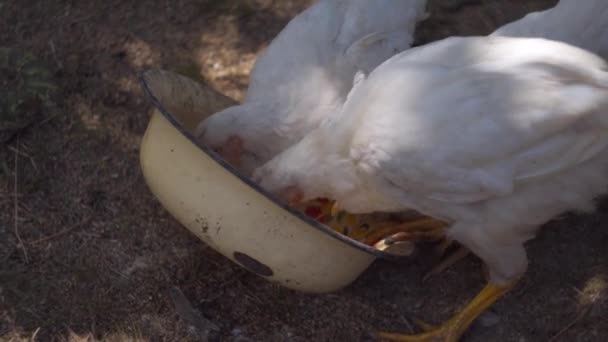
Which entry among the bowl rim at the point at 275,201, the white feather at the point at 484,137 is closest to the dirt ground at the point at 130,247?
the white feather at the point at 484,137

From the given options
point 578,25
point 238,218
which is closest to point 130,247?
point 238,218

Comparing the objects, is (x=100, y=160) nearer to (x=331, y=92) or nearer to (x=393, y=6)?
(x=331, y=92)

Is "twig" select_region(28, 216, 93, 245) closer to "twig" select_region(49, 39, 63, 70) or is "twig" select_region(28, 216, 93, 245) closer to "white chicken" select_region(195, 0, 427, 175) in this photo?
"white chicken" select_region(195, 0, 427, 175)

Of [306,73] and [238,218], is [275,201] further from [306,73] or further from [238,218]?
[306,73]

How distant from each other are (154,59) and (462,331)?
Answer: 191 centimetres

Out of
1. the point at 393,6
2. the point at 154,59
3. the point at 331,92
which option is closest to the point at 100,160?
the point at 154,59

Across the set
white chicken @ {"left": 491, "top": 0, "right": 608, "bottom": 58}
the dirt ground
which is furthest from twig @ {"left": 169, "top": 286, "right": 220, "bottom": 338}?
white chicken @ {"left": 491, "top": 0, "right": 608, "bottom": 58}

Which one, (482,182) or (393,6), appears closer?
(482,182)

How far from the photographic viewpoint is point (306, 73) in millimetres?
2951

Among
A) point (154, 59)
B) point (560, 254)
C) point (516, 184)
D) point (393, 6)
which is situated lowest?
point (560, 254)

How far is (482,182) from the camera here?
7.49 ft

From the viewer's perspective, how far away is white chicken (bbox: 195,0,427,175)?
2.88 meters

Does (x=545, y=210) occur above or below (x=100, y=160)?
above

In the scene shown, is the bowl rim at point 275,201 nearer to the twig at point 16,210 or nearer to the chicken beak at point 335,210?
the chicken beak at point 335,210
